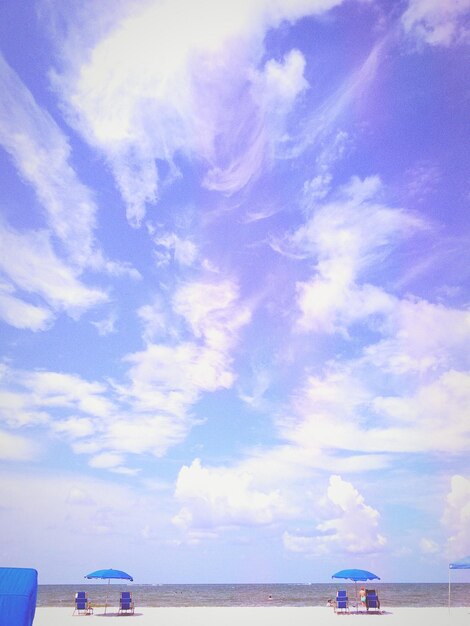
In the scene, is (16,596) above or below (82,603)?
above

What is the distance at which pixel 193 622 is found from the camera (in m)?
19.7

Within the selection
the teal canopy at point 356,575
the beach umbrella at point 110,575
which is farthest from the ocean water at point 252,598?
the beach umbrella at point 110,575

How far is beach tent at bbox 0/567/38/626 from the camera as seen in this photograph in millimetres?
7418

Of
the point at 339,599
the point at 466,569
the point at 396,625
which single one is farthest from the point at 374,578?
the point at 396,625

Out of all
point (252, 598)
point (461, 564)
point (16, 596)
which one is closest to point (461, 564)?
point (461, 564)

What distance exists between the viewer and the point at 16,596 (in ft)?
24.7

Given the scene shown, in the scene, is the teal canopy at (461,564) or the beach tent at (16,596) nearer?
the beach tent at (16,596)

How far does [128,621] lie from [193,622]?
2.04 m

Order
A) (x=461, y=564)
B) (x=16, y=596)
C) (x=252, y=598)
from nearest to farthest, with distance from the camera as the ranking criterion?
1. (x=16, y=596)
2. (x=461, y=564)
3. (x=252, y=598)

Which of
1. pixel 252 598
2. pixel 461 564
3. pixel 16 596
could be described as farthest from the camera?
pixel 252 598

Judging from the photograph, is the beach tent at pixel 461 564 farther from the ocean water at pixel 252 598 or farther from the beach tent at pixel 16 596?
the beach tent at pixel 16 596

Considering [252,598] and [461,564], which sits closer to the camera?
[461,564]

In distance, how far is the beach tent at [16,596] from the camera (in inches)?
292

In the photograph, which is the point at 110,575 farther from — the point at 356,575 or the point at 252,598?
the point at 252,598
